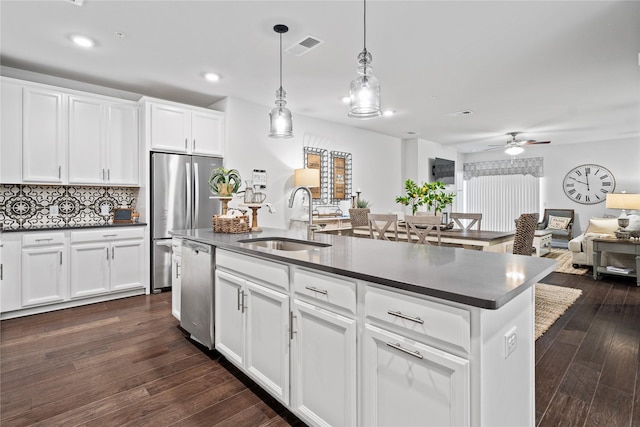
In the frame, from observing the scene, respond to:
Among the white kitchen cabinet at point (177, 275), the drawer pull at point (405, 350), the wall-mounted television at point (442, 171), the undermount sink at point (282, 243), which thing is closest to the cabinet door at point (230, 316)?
the undermount sink at point (282, 243)

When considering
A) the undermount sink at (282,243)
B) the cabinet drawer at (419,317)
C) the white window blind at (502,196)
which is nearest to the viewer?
the cabinet drawer at (419,317)

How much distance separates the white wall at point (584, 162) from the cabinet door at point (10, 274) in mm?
10239

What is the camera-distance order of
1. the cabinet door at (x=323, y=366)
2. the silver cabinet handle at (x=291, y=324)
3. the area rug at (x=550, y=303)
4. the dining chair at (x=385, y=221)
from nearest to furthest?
the cabinet door at (x=323, y=366) < the silver cabinet handle at (x=291, y=324) < the area rug at (x=550, y=303) < the dining chair at (x=385, y=221)

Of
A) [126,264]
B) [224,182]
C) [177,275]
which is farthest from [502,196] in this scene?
[126,264]

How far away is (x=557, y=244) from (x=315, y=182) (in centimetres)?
664

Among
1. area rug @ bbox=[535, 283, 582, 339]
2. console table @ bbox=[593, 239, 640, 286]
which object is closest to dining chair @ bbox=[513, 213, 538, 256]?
area rug @ bbox=[535, 283, 582, 339]

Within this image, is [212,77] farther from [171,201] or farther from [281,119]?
[281,119]

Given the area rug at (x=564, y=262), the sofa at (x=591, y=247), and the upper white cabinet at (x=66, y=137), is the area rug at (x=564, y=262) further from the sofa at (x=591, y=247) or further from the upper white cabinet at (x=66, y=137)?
the upper white cabinet at (x=66, y=137)

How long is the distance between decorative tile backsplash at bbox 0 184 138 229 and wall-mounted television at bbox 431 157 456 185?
262 inches

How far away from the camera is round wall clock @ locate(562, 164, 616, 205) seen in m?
7.86

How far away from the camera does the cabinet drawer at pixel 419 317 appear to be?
1.06 metres

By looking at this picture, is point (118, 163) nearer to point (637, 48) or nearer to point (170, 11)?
point (170, 11)

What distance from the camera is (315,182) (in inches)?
209

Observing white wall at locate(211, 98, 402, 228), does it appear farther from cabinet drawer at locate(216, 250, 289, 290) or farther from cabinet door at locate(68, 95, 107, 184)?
cabinet drawer at locate(216, 250, 289, 290)
